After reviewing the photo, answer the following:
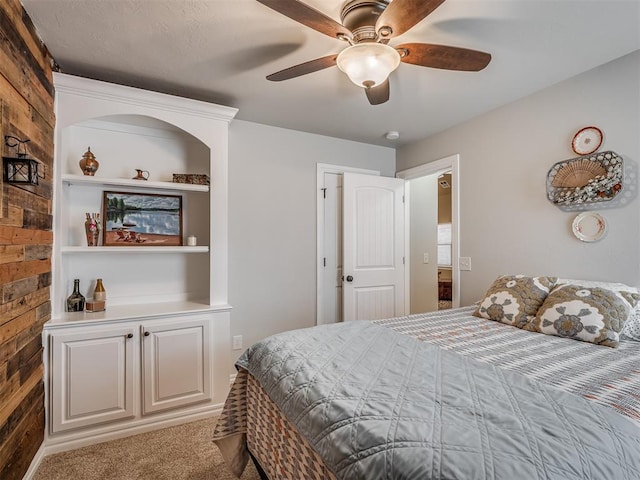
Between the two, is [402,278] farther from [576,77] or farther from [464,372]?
[464,372]

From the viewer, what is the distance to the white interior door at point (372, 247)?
11.3 feet

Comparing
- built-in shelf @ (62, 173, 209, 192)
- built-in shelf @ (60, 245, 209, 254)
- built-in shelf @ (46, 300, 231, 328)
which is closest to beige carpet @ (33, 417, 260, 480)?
built-in shelf @ (46, 300, 231, 328)

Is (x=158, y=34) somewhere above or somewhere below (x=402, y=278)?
above

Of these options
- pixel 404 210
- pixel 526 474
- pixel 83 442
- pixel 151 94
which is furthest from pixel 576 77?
pixel 83 442

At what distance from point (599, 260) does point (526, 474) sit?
6.49 feet

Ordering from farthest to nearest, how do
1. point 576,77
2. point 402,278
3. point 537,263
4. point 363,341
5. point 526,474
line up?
point 402,278, point 537,263, point 576,77, point 363,341, point 526,474

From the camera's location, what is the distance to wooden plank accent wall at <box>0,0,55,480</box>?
146 cm

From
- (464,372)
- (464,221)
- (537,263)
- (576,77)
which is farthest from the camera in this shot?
(464,221)

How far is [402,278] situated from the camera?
3779mm

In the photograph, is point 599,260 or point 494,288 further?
point 494,288

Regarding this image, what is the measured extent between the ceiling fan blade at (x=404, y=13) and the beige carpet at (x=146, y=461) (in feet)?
7.68

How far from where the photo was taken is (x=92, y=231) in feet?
7.88

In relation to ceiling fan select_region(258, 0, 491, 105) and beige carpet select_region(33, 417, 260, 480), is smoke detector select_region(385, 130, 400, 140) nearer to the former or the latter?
ceiling fan select_region(258, 0, 491, 105)

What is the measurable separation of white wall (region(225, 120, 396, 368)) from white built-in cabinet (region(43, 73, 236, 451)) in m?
0.31
